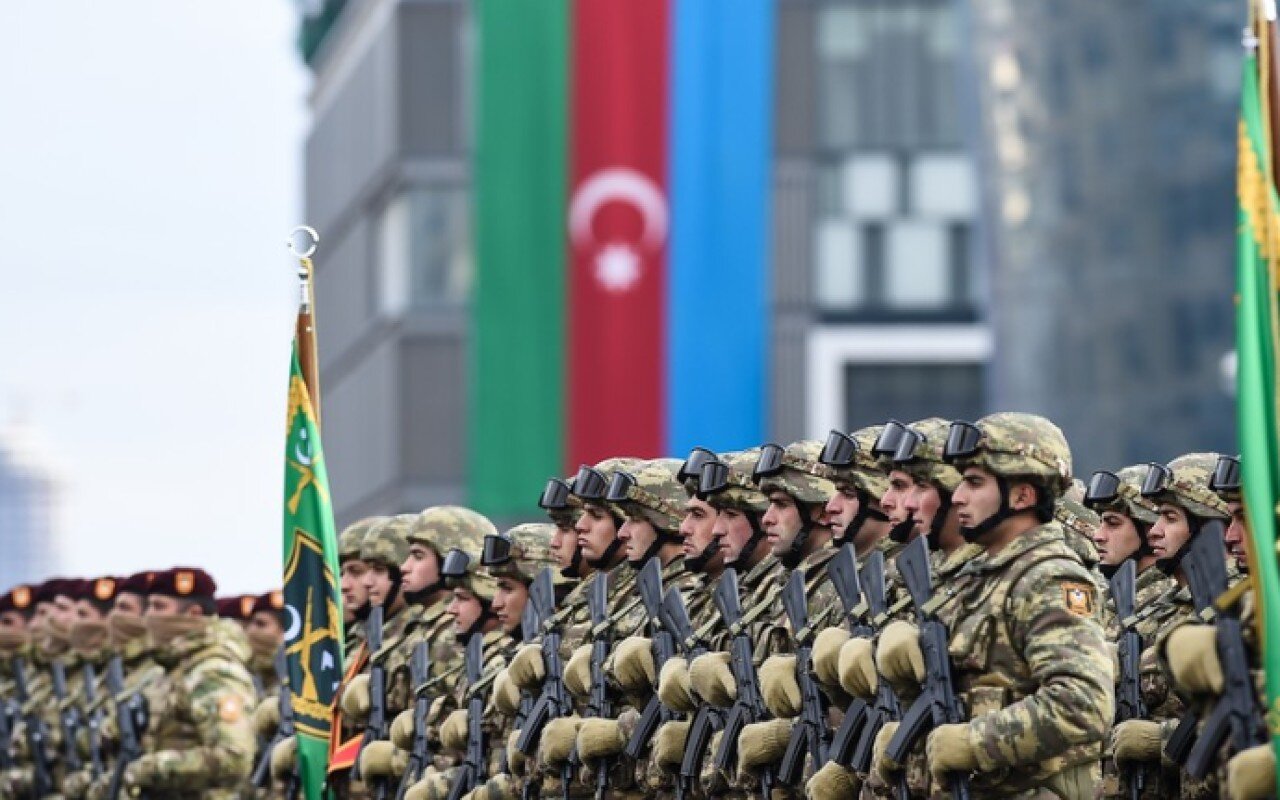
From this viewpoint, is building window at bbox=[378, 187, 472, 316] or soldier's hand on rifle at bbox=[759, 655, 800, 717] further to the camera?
building window at bbox=[378, 187, 472, 316]

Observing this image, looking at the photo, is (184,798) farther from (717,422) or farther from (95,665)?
(717,422)

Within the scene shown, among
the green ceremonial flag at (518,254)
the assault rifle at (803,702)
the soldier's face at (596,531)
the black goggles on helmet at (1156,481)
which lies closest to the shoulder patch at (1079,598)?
the assault rifle at (803,702)

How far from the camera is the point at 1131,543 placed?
1510 cm

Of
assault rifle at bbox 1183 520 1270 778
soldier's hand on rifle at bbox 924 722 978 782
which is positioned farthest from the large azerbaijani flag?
assault rifle at bbox 1183 520 1270 778

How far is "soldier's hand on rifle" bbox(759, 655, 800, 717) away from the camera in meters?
14.3

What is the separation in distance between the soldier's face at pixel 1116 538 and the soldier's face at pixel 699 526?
1.63m

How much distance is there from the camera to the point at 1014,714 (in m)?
12.4

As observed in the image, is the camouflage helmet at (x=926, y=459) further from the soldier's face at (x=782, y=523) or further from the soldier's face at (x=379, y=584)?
the soldier's face at (x=379, y=584)

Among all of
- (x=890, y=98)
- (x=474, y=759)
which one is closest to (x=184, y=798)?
(x=474, y=759)

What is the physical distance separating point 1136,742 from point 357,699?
648 centimetres

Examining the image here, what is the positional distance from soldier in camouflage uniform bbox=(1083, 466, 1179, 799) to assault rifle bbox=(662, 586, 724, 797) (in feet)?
5.44

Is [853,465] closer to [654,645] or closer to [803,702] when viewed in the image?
[803,702]

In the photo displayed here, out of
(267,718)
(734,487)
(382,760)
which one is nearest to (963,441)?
(734,487)

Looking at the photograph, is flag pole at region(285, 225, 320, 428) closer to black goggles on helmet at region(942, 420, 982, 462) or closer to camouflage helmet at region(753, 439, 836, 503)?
camouflage helmet at region(753, 439, 836, 503)
